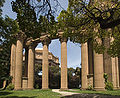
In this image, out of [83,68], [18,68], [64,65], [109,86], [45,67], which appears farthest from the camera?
[45,67]

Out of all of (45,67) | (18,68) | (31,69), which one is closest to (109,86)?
(45,67)

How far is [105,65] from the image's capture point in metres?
28.8

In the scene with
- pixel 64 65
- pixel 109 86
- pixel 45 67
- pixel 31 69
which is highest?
pixel 64 65

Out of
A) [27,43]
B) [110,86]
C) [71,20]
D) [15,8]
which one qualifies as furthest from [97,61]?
[27,43]

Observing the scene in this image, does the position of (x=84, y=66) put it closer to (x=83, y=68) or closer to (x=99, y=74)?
(x=83, y=68)

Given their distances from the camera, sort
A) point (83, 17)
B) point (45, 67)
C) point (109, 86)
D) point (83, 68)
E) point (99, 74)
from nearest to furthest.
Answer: point (83, 17), point (99, 74), point (109, 86), point (83, 68), point (45, 67)

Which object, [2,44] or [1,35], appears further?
[2,44]

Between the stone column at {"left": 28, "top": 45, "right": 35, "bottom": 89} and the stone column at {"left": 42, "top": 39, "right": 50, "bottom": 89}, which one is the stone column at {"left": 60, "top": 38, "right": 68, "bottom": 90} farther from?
the stone column at {"left": 28, "top": 45, "right": 35, "bottom": 89}

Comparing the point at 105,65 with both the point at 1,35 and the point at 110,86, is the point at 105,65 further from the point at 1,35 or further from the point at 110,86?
the point at 1,35

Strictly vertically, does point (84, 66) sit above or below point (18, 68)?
above

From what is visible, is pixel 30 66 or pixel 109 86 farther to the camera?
pixel 30 66

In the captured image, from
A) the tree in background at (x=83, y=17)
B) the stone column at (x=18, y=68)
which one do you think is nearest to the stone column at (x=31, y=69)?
the stone column at (x=18, y=68)

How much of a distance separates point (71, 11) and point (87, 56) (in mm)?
17695

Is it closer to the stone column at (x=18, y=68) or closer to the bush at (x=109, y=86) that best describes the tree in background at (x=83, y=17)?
the bush at (x=109, y=86)
